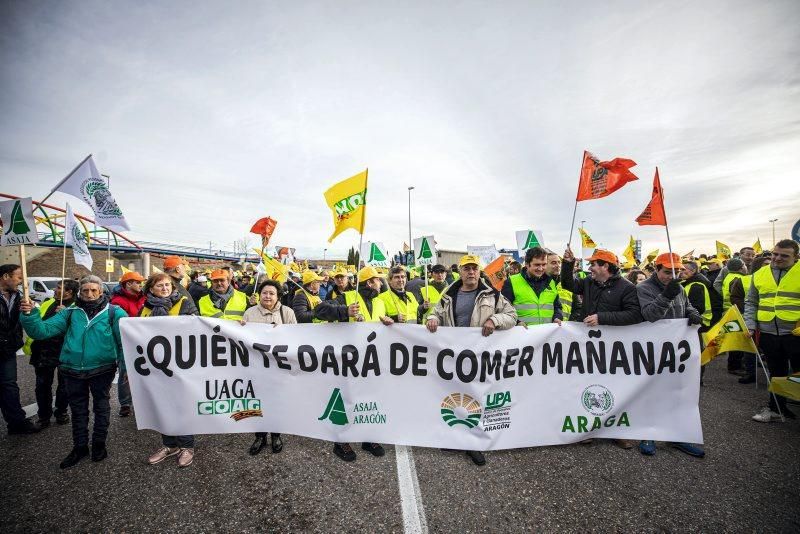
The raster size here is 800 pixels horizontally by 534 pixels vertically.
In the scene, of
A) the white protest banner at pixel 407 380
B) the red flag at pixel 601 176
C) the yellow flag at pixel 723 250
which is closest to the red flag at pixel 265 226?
the white protest banner at pixel 407 380

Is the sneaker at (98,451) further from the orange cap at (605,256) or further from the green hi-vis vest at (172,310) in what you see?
the orange cap at (605,256)

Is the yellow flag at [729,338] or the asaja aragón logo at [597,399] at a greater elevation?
the yellow flag at [729,338]

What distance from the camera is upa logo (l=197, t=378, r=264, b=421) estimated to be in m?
3.45

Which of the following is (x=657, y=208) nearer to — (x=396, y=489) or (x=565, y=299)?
(x=565, y=299)

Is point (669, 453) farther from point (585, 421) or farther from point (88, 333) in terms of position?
point (88, 333)

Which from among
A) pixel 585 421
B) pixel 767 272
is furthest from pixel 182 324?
pixel 767 272

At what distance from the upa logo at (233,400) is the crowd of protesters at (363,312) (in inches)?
17.2

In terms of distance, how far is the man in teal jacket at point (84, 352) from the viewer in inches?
133

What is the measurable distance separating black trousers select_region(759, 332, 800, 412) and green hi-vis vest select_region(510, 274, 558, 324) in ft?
10.5

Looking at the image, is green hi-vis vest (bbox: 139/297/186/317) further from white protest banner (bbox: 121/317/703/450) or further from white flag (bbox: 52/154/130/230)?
white flag (bbox: 52/154/130/230)

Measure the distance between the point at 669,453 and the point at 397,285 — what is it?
3.64 metres

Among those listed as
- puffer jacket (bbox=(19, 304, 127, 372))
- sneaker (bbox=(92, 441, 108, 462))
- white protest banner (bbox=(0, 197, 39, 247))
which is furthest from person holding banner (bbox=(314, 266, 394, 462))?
white protest banner (bbox=(0, 197, 39, 247))

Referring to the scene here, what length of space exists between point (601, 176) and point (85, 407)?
7.26 m

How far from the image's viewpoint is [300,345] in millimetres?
3479
